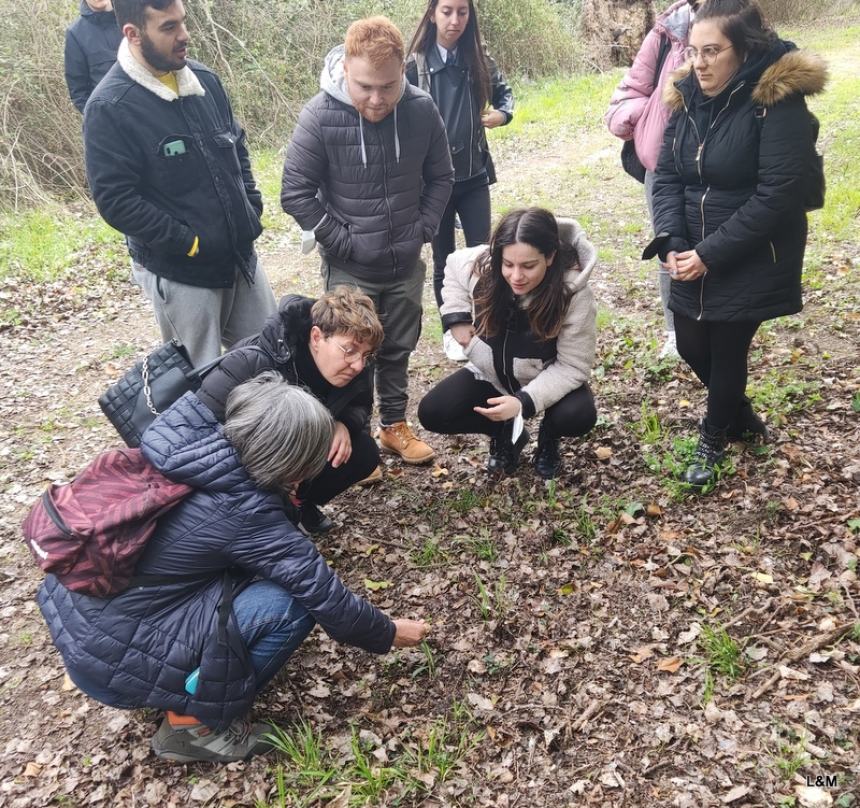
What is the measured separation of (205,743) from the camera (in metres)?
2.56

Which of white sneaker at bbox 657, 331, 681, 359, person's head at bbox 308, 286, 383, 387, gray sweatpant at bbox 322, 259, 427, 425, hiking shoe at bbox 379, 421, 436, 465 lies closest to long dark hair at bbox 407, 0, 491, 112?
gray sweatpant at bbox 322, 259, 427, 425

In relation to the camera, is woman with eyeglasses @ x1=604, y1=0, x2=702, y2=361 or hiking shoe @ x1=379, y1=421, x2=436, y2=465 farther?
hiking shoe @ x1=379, y1=421, x2=436, y2=465

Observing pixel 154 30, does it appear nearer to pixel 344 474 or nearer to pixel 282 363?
pixel 282 363

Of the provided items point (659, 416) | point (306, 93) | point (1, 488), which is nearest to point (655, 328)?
point (659, 416)

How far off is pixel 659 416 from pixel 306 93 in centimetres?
974

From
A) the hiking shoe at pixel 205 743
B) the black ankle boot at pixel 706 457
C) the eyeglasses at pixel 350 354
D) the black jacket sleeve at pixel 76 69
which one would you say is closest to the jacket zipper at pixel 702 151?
the black ankle boot at pixel 706 457

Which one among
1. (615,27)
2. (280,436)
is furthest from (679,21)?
(615,27)

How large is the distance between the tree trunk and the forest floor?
1097 cm

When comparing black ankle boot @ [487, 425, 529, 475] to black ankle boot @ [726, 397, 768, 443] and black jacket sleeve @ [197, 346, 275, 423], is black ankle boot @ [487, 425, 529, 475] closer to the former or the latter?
black ankle boot @ [726, 397, 768, 443]

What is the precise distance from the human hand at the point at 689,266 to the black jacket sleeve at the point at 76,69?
5051mm

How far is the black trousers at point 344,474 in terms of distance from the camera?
3.48 m

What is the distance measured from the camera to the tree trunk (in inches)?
529

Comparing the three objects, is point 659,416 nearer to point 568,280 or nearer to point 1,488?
point 568,280

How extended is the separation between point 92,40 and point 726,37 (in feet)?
16.8
